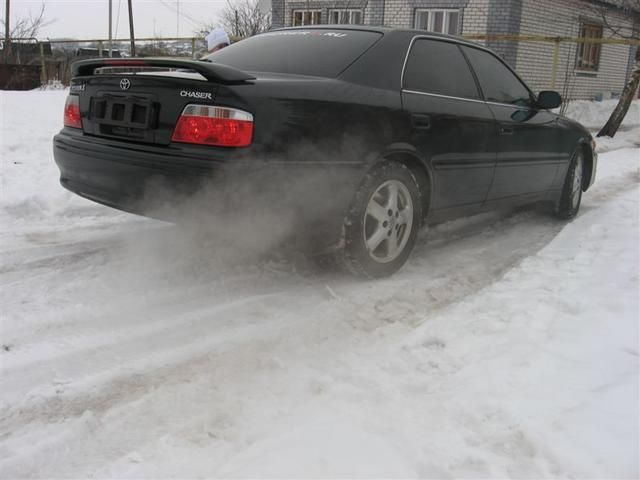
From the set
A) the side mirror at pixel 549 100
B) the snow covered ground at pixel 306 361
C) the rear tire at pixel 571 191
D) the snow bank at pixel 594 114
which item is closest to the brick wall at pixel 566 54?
the snow bank at pixel 594 114

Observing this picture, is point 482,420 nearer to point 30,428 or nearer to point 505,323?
point 505,323

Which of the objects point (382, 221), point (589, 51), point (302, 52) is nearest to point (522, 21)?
point (589, 51)

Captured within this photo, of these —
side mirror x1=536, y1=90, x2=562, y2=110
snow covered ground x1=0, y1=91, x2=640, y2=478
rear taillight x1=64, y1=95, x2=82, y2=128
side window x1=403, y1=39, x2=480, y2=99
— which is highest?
side window x1=403, y1=39, x2=480, y2=99

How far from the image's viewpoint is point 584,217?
5.68 meters

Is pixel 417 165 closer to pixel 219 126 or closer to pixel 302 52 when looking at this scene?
pixel 302 52

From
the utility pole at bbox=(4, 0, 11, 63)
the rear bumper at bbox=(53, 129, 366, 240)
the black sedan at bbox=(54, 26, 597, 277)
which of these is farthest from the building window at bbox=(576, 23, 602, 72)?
the utility pole at bbox=(4, 0, 11, 63)

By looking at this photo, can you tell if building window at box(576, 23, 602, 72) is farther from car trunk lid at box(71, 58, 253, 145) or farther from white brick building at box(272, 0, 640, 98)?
car trunk lid at box(71, 58, 253, 145)

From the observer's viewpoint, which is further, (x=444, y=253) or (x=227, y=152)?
(x=444, y=253)

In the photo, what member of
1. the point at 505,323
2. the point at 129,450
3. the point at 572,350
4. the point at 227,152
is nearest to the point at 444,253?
the point at 505,323

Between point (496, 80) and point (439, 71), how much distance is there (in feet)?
2.77

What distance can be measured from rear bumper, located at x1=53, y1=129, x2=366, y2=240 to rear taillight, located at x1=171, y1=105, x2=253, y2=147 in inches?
2.9

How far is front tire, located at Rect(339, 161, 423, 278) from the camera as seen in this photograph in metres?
3.50

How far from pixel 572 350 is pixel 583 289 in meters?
0.90

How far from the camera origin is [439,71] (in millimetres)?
4090
